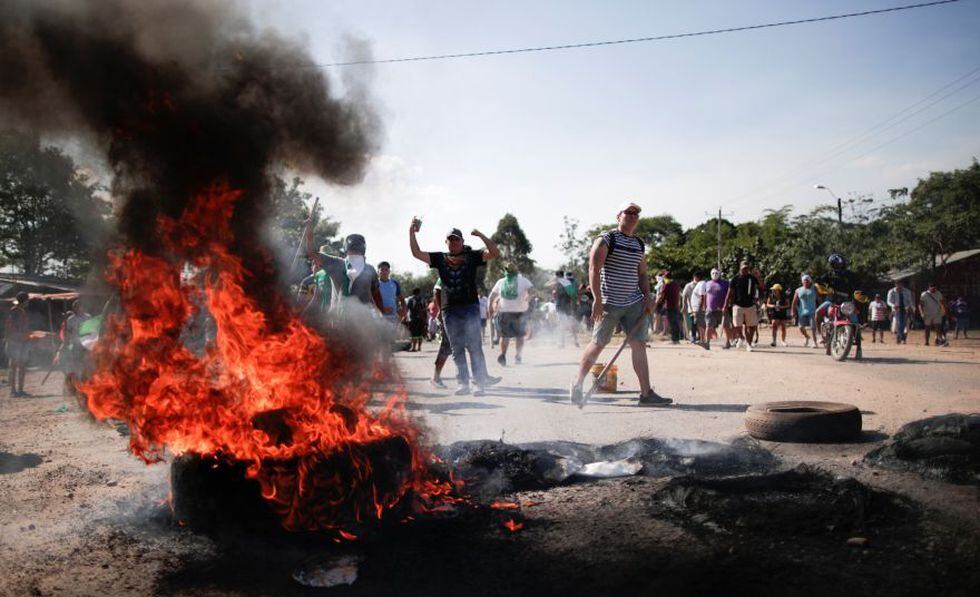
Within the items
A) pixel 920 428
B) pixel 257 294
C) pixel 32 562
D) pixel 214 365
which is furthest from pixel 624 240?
pixel 32 562

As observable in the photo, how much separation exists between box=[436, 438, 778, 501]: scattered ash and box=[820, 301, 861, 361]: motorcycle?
825 cm

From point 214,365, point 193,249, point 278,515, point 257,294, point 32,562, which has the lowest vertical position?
point 32,562

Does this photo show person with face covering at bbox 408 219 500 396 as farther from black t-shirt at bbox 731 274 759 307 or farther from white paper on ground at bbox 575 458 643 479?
black t-shirt at bbox 731 274 759 307

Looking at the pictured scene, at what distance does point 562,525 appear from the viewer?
147 inches

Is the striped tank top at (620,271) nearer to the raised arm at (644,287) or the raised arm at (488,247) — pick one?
the raised arm at (644,287)

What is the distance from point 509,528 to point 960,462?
3130 millimetres

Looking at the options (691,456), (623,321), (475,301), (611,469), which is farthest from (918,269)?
(611,469)

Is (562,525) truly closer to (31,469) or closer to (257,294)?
(257,294)

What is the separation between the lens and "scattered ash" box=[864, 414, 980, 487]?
14.2ft

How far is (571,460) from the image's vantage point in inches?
193

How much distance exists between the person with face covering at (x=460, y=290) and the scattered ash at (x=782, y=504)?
14.6 feet

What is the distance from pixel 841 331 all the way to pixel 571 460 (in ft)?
32.2

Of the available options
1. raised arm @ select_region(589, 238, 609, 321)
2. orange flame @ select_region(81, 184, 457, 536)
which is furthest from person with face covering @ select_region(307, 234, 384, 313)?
orange flame @ select_region(81, 184, 457, 536)

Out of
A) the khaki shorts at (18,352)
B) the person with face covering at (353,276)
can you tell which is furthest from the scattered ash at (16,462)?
the khaki shorts at (18,352)
